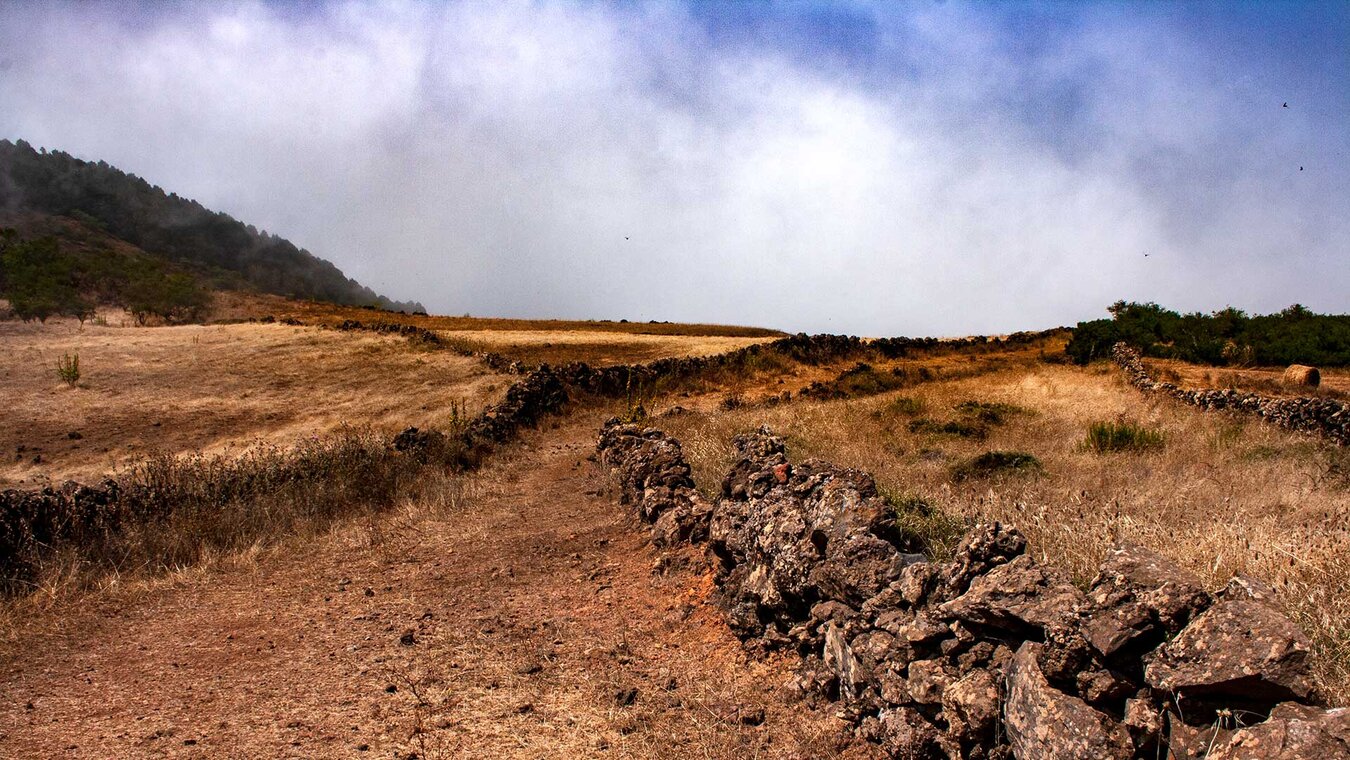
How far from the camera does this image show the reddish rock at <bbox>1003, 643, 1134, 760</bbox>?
10.4 ft

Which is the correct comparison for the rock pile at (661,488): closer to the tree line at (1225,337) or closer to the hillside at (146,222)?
the tree line at (1225,337)

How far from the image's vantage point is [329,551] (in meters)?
9.11

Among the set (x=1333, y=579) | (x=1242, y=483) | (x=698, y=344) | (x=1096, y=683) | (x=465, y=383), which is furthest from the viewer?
(x=698, y=344)

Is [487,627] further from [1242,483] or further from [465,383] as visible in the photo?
[465,383]

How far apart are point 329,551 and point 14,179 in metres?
154

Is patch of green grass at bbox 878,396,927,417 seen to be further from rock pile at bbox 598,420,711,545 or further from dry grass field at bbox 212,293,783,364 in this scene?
dry grass field at bbox 212,293,783,364

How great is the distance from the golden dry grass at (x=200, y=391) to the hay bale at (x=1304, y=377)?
21235mm

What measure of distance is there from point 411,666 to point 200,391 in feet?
67.9

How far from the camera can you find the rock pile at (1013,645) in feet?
9.57

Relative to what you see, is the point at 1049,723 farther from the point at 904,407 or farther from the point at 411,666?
the point at 904,407

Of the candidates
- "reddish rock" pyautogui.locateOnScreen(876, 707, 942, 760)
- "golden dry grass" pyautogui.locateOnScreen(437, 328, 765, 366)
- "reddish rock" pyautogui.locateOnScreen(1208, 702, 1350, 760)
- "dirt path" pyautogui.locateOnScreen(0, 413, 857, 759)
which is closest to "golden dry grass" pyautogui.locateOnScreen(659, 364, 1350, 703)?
"reddish rock" pyautogui.locateOnScreen(1208, 702, 1350, 760)

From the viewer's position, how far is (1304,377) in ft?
66.6

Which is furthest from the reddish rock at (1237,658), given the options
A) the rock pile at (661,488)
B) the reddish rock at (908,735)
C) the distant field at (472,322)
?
the distant field at (472,322)

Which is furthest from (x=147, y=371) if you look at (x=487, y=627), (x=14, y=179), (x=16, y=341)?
(x=14, y=179)
